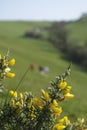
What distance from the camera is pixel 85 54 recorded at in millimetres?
69562

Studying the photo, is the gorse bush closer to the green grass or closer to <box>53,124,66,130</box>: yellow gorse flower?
<box>53,124,66,130</box>: yellow gorse flower

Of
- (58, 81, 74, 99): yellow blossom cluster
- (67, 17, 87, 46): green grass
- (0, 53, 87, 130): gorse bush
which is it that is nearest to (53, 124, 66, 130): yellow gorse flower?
(0, 53, 87, 130): gorse bush

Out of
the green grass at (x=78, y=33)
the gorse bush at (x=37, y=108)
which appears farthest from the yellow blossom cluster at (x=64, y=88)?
the green grass at (x=78, y=33)

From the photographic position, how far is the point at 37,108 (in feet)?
15.1

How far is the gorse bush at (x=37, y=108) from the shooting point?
4.41 m

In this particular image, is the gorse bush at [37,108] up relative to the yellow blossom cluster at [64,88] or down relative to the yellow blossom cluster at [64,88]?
down

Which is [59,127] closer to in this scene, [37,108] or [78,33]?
[37,108]

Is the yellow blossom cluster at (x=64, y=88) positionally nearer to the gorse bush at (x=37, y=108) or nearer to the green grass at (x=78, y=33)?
the gorse bush at (x=37, y=108)

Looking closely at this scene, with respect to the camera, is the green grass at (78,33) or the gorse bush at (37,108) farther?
the green grass at (78,33)

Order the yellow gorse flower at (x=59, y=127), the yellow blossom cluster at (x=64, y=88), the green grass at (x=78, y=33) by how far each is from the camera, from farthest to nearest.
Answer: the green grass at (x=78, y=33) → the yellow gorse flower at (x=59, y=127) → the yellow blossom cluster at (x=64, y=88)

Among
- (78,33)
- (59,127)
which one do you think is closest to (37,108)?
(59,127)

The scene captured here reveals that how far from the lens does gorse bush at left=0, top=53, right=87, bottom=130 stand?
14.5 ft

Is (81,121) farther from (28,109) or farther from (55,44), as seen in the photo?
(55,44)

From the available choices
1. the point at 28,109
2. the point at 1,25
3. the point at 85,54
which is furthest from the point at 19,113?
the point at 1,25
